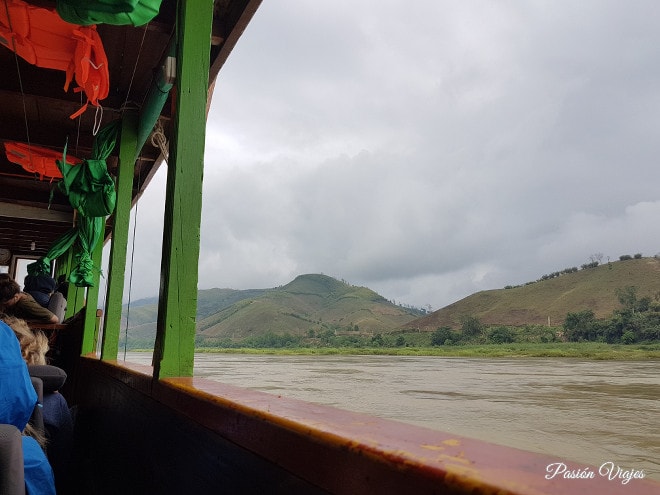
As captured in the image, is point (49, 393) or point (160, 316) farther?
point (49, 393)

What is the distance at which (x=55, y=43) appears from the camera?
279cm

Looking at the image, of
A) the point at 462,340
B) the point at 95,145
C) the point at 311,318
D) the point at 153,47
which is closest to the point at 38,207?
the point at 95,145

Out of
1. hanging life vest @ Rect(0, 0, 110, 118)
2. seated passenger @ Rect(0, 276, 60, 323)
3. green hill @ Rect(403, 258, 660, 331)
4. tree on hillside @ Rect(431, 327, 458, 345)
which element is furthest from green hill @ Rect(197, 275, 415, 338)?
hanging life vest @ Rect(0, 0, 110, 118)

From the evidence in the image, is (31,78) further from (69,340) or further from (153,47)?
(69,340)

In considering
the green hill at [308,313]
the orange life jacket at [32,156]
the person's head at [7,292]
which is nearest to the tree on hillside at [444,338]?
the green hill at [308,313]

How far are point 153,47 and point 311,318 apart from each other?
117m

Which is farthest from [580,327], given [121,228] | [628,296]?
[121,228]

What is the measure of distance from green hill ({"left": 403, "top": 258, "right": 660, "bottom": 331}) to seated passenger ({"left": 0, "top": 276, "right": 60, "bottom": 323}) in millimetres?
68805

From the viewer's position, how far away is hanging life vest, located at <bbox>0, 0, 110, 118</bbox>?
2.68 m

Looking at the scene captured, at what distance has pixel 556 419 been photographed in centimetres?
636

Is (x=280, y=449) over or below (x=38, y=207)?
below

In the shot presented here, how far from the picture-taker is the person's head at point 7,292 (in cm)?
352

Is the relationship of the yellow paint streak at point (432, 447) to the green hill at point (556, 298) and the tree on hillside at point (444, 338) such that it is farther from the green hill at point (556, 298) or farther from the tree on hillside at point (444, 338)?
the green hill at point (556, 298)

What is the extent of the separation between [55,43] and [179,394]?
8.07 ft
